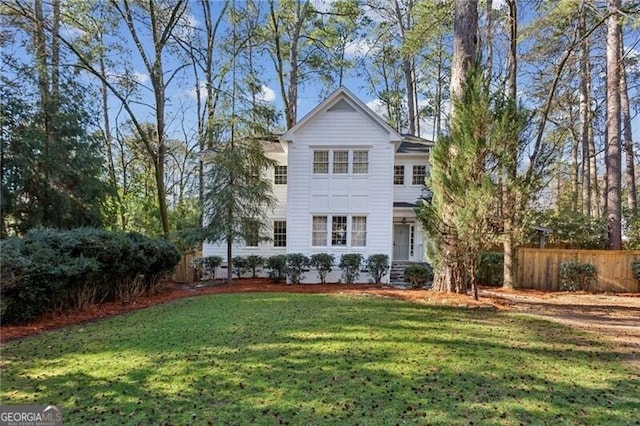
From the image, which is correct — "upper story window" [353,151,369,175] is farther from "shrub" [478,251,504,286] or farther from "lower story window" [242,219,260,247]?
"shrub" [478,251,504,286]

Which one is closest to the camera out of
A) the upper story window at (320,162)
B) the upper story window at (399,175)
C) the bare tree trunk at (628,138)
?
the upper story window at (320,162)

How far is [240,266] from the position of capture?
1494cm

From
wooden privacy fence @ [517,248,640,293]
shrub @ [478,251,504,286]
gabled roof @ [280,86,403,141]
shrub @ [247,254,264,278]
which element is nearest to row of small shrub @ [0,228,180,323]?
shrub @ [247,254,264,278]

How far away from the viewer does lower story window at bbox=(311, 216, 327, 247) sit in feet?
47.1

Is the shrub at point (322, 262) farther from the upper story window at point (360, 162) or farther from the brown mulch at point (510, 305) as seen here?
the upper story window at point (360, 162)

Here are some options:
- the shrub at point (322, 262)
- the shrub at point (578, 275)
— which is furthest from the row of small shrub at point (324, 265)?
the shrub at point (578, 275)

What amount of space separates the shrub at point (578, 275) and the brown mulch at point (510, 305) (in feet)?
2.74

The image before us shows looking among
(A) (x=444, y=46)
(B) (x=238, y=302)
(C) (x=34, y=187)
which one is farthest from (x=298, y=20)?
(B) (x=238, y=302)

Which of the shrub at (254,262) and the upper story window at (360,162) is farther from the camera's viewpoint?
the shrub at (254,262)

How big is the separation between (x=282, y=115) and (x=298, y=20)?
5.78 m

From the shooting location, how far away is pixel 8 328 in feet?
21.0

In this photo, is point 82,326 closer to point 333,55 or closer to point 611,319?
point 611,319

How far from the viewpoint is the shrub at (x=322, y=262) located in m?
Result: 13.7

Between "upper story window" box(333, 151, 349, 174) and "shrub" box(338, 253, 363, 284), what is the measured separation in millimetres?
3427
